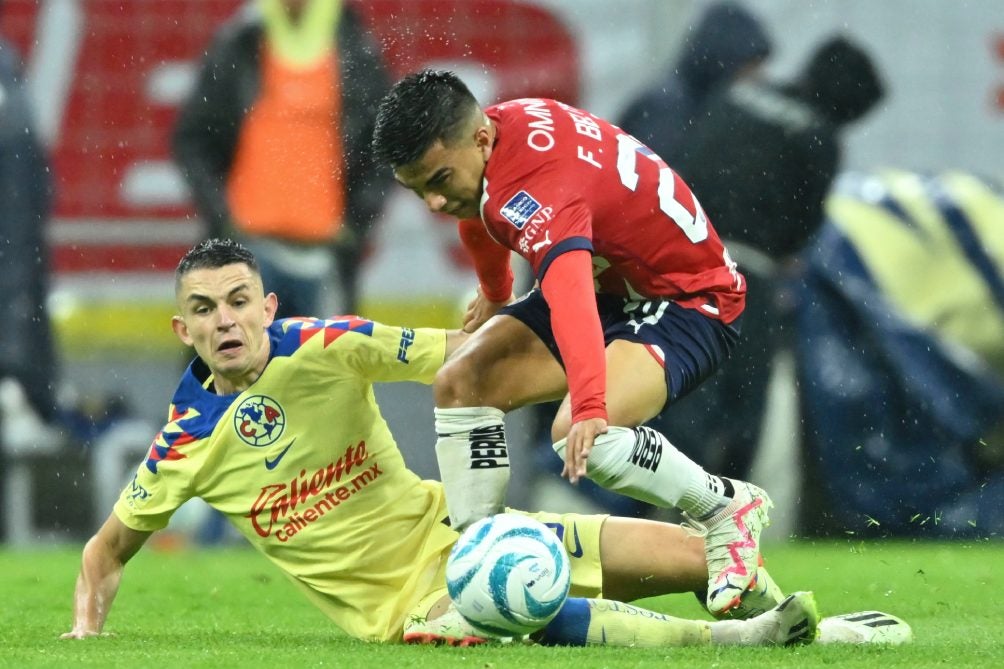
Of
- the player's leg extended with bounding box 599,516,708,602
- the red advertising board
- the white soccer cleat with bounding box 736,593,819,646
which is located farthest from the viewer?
the red advertising board

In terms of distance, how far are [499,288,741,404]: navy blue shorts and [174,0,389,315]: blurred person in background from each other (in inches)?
190

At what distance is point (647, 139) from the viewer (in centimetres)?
1006

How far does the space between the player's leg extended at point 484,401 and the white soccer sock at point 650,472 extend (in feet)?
0.96

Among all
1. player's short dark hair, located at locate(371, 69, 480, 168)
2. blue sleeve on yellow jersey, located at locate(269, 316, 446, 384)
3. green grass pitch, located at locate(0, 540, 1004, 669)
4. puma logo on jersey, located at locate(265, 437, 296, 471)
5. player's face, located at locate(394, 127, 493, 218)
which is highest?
player's short dark hair, located at locate(371, 69, 480, 168)

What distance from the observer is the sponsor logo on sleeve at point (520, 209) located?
16.6 ft

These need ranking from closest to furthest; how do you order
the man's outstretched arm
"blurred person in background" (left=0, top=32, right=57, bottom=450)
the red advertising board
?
the man's outstretched arm, "blurred person in background" (left=0, top=32, right=57, bottom=450), the red advertising board

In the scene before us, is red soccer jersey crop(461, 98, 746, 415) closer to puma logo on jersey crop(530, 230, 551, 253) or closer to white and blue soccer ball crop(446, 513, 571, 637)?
puma logo on jersey crop(530, 230, 551, 253)

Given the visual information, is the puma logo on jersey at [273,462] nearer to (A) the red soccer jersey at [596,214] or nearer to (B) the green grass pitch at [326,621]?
(B) the green grass pitch at [326,621]

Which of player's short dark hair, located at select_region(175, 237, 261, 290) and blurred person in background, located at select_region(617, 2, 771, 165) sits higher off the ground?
blurred person in background, located at select_region(617, 2, 771, 165)

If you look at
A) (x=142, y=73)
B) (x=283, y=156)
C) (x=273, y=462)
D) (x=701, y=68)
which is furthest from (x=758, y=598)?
(x=142, y=73)

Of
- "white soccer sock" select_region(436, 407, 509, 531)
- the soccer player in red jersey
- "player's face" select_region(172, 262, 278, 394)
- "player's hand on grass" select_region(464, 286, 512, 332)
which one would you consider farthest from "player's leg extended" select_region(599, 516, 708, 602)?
"player's face" select_region(172, 262, 278, 394)

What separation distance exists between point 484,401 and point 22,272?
5885mm

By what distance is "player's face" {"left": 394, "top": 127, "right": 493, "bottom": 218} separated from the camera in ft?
16.9

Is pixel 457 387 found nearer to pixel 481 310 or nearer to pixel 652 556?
pixel 481 310
